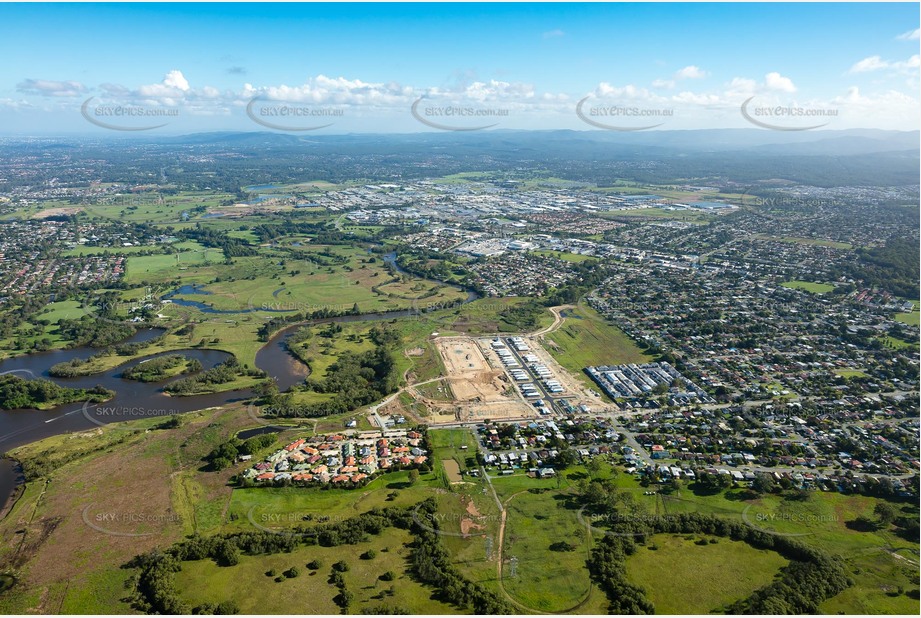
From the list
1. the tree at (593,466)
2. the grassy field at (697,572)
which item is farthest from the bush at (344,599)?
the tree at (593,466)

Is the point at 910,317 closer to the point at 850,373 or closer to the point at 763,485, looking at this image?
the point at 850,373

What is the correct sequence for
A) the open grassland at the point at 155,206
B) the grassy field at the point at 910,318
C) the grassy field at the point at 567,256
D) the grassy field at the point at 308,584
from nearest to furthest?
the grassy field at the point at 308,584 < the grassy field at the point at 910,318 < the grassy field at the point at 567,256 < the open grassland at the point at 155,206

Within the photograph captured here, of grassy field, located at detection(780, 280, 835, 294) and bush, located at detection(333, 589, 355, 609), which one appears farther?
grassy field, located at detection(780, 280, 835, 294)

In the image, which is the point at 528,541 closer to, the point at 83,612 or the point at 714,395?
the point at 83,612

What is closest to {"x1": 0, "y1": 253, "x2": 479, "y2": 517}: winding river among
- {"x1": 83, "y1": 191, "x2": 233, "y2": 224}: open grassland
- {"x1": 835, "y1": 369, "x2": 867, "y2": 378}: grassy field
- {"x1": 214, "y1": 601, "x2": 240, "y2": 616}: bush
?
{"x1": 214, "y1": 601, "x2": 240, "y2": 616}: bush

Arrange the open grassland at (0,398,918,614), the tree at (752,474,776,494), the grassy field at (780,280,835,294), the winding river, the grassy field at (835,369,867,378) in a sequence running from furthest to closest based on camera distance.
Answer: the grassy field at (780,280,835,294) → the grassy field at (835,369,867,378) → the winding river → the tree at (752,474,776,494) → the open grassland at (0,398,918,614)

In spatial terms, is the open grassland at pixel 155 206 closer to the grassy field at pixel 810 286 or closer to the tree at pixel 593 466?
the tree at pixel 593 466

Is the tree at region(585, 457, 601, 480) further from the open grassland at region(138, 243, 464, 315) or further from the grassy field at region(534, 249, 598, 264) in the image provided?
the grassy field at region(534, 249, 598, 264)

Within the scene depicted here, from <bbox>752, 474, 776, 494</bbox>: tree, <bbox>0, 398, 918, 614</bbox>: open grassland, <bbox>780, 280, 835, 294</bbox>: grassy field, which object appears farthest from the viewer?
<bbox>780, 280, 835, 294</bbox>: grassy field
